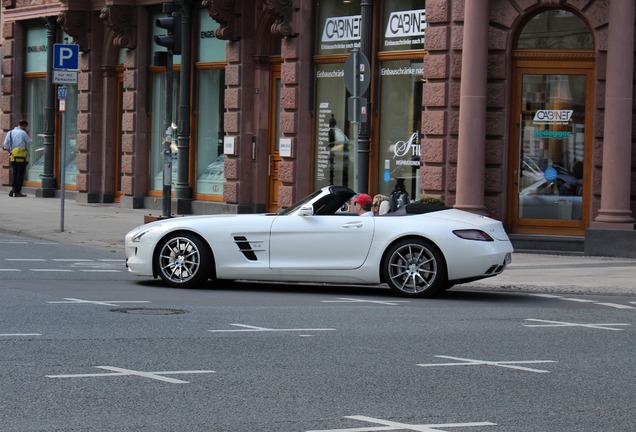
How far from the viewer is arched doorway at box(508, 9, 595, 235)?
22094mm

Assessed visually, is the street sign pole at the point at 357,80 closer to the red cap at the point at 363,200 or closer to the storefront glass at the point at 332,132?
the red cap at the point at 363,200

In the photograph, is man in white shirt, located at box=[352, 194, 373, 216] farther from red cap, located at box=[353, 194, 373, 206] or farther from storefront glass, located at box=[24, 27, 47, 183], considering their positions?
storefront glass, located at box=[24, 27, 47, 183]

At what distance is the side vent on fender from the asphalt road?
439mm

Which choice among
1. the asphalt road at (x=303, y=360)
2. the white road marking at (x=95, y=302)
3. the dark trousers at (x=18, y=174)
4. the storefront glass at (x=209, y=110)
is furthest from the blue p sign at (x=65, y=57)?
the dark trousers at (x=18, y=174)

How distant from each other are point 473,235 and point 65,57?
11741mm

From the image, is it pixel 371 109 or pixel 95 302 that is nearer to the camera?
pixel 95 302

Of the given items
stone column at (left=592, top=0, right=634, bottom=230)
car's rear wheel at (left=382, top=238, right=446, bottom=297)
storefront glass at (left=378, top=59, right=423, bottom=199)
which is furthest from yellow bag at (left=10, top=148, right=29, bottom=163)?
car's rear wheel at (left=382, top=238, right=446, bottom=297)

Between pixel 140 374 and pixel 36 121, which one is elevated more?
pixel 36 121

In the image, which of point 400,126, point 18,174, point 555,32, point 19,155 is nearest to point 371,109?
point 400,126

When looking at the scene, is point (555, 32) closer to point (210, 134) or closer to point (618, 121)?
point (618, 121)

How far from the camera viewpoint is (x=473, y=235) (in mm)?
15000

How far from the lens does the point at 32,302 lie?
13062mm

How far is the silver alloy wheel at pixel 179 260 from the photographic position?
15.4m

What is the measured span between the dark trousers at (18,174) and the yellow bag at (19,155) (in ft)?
0.48
